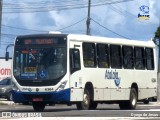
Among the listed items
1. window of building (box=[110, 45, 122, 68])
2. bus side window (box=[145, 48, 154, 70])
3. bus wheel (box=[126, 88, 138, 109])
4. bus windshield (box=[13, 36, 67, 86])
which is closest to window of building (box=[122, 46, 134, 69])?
window of building (box=[110, 45, 122, 68])

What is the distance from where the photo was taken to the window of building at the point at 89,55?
28984mm

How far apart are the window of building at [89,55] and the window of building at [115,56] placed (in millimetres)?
1447

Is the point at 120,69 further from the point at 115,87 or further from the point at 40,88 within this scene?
the point at 40,88

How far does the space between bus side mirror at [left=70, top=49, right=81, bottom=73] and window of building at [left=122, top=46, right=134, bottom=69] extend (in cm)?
401

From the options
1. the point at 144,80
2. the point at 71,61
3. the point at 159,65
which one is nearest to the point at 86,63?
the point at 71,61

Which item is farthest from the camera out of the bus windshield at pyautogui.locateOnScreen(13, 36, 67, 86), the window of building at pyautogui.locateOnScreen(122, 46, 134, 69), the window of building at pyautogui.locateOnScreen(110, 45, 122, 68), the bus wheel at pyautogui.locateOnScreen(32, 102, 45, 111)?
the window of building at pyautogui.locateOnScreen(122, 46, 134, 69)

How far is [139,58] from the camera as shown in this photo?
109 ft

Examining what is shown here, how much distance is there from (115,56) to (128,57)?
1.18m

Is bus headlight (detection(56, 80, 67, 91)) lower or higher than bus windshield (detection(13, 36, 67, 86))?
lower

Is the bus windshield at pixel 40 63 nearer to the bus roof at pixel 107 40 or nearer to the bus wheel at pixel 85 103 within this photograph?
the bus roof at pixel 107 40

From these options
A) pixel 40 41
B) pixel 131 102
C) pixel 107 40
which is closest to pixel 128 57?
pixel 107 40

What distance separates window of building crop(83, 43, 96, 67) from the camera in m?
29.0

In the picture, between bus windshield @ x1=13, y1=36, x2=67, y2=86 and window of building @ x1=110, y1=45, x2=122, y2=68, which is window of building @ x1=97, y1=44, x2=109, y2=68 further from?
bus windshield @ x1=13, y1=36, x2=67, y2=86

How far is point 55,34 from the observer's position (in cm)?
2856
